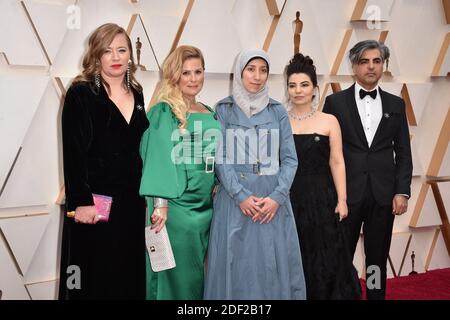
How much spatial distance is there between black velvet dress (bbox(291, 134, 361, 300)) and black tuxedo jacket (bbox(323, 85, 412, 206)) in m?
0.26

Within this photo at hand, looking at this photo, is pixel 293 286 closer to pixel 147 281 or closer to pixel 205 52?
pixel 147 281

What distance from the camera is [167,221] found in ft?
8.50

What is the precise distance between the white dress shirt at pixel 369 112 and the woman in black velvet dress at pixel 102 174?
1264 mm

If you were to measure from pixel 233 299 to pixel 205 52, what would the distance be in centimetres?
159

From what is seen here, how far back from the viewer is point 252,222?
8.57 feet

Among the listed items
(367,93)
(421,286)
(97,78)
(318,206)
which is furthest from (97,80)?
(421,286)

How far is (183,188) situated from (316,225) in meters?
0.72

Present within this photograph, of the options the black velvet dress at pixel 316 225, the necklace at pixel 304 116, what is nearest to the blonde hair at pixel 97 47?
the necklace at pixel 304 116

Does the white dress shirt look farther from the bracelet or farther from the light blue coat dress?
the bracelet

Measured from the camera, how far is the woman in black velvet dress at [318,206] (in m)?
2.76

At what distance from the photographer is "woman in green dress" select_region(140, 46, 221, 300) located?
8.32 ft

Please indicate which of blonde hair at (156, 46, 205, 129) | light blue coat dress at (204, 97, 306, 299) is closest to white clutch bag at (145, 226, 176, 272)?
light blue coat dress at (204, 97, 306, 299)

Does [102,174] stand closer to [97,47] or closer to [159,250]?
[159,250]
